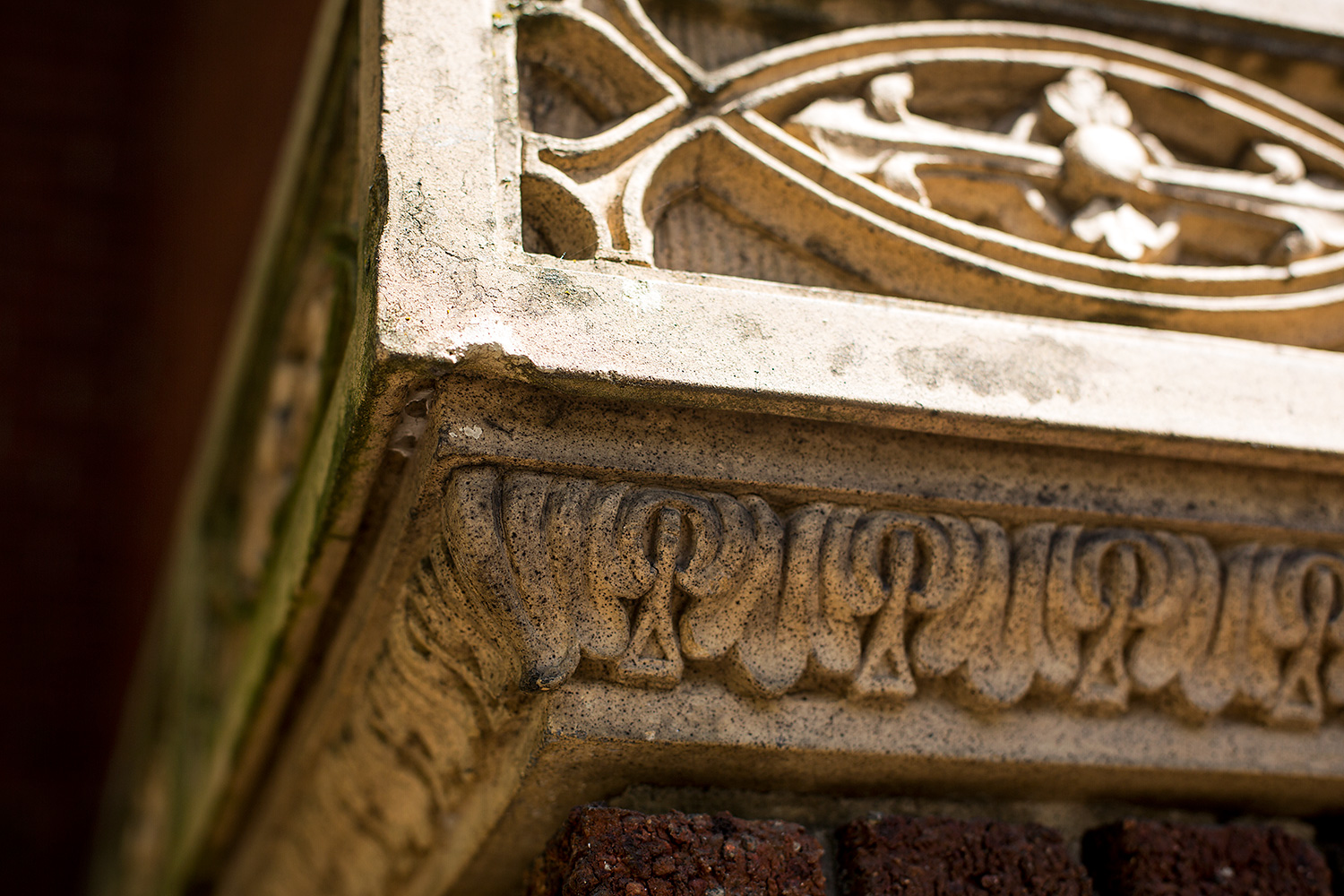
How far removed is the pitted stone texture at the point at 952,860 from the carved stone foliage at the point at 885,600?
127 mm

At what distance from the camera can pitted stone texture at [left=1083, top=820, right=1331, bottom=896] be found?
3.22ft

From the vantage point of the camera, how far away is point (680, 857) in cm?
86

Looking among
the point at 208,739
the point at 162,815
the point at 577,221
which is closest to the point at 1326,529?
the point at 577,221

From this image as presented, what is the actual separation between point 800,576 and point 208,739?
1064mm

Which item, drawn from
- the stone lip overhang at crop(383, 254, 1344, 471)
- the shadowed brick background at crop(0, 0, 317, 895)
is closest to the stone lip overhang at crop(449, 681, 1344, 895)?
the stone lip overhang at crop(383, 254, 1344, 471)

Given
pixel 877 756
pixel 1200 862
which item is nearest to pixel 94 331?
pixel 877 756

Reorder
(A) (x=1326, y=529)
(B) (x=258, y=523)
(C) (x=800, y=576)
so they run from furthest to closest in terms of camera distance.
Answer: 1. (B) (x=258, y=523)
2. (A) (x=1326, y=529)
3. (C) (x=800, y=576)

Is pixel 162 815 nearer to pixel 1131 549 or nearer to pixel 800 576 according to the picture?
pixel 800 576

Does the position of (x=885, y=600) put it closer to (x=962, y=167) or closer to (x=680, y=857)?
(x=680, y=857)

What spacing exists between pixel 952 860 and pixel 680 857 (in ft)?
0.87

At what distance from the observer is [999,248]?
105cm

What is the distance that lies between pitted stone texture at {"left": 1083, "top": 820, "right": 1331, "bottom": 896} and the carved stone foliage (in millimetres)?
122

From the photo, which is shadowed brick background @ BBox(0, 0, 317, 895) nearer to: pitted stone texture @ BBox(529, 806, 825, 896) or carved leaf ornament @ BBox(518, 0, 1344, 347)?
carved leaf ornament @ BBox(518, 0, 1344, 347)

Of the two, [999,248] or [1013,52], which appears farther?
[1013,52]
